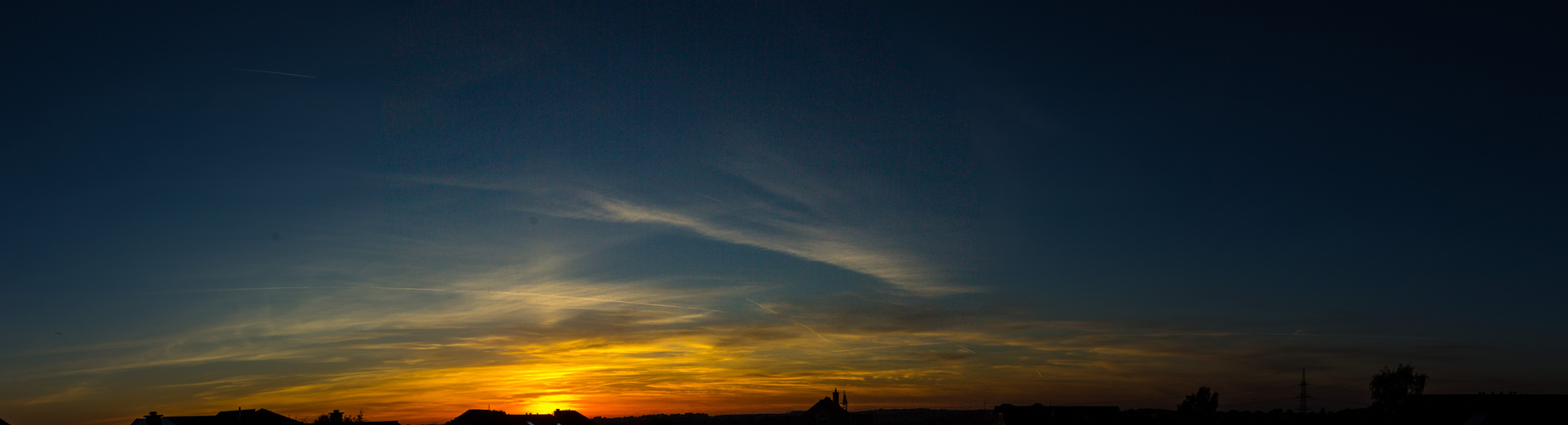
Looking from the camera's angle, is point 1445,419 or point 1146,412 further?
point 1146,412

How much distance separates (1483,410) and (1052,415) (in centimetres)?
3330

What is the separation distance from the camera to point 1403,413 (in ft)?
220

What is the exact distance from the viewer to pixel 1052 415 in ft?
285

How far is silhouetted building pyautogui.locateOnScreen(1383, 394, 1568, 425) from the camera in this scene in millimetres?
57562

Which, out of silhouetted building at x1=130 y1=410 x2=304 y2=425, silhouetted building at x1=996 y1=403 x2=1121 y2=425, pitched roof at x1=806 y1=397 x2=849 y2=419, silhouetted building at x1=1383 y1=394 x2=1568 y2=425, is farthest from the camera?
pitched roof at x1=806 y1=397 x2=849 y2=419

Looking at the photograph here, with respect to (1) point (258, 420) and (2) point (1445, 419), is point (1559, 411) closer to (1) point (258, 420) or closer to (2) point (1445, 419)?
(2) point (1445, 419)

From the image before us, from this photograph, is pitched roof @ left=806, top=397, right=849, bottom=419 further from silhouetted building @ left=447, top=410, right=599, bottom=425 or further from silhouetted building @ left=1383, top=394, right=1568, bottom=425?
silhouetted building @ left=1383, top=394, right=1568, bottom=425

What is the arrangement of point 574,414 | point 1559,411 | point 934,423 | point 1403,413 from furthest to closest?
point 934,423, point 574,414, point 1403,413, point 1559,411

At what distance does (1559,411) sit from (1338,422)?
30.5m

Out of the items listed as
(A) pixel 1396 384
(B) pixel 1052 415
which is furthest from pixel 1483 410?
(A) pixel 1396 384

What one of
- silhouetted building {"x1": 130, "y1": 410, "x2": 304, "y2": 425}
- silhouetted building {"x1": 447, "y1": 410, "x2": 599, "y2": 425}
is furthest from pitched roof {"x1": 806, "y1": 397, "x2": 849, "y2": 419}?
silhouetted building {"x1": 130, "y1": 410, "x2": 304, "y2": 425}

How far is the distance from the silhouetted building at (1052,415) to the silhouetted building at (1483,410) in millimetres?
23260

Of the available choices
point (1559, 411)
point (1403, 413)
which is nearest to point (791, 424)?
point (1403, 413)

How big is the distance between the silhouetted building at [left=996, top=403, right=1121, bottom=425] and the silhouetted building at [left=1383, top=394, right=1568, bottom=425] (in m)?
23.3
